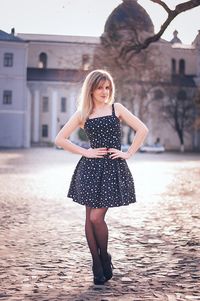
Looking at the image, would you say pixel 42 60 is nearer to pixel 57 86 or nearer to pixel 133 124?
pixel 57 86

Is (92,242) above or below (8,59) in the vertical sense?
below

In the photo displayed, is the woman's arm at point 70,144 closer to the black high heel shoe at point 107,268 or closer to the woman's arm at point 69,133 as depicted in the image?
the woman's arm at point 69,133

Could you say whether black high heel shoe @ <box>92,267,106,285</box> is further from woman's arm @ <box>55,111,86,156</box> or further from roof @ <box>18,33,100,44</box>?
roof @ <box>18,33,100,44</box>

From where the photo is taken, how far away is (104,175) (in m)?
4.60

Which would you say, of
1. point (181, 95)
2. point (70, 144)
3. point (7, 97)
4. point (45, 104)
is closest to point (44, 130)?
point (45, 104)

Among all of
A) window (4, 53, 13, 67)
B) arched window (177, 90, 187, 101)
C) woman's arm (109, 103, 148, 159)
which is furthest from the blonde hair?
arched window (177, 90, 187, 101)

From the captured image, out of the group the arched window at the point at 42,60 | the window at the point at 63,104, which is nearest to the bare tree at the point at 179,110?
the window at the point at 63,104

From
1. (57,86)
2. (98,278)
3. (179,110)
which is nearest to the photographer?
(98,278)

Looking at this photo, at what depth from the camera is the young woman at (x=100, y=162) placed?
4.59 meters

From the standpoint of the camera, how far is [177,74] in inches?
2707

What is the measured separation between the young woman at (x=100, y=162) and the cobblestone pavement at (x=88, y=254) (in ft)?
1.32

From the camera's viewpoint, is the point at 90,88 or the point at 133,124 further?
the point at 133,124

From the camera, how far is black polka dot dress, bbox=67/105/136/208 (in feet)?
15.1

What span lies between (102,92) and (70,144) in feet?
1.81
